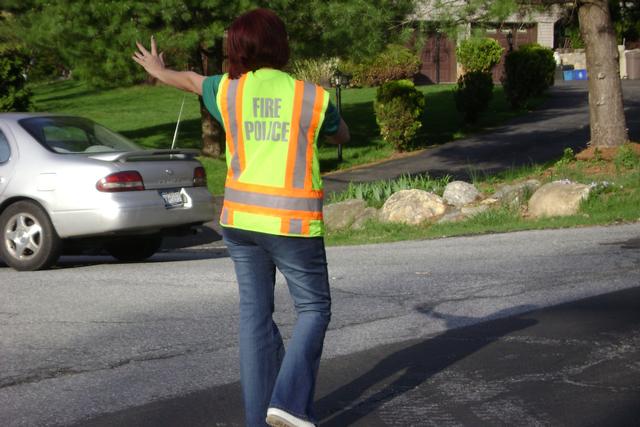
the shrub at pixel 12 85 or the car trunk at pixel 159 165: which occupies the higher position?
the shrub at pixel 12 85

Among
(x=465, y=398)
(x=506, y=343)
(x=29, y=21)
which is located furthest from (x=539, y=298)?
(x=29, y=21)

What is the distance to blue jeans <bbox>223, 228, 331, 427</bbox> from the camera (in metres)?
4.78

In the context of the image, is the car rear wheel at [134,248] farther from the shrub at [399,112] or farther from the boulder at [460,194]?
the shrub at [399,112]

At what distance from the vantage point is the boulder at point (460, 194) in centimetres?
1588

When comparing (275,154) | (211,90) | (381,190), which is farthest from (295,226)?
(381,190)

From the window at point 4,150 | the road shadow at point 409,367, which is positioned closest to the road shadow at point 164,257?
the window at point 4,150

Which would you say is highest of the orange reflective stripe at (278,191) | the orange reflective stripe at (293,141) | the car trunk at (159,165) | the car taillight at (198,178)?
the orange reflective stripe at (293,141)

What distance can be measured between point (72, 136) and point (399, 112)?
1577cm

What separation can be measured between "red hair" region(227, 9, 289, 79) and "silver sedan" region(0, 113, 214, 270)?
21.8ft

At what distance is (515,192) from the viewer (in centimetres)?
1560

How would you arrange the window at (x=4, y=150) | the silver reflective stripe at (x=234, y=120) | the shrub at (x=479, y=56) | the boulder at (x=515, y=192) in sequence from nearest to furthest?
the silver reflective stripe at (x=234, y=120) → the window at (x=4, y=150) → the boulder at (x=515, y=192) → the shrub at (x=479, y=56)

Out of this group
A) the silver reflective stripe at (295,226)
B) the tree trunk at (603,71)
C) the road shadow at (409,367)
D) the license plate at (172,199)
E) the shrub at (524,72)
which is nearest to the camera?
the silver reflective stripe at (295,226)

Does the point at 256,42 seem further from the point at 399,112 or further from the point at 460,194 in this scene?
the point at 399,112

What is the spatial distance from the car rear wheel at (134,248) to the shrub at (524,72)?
22.6 m
